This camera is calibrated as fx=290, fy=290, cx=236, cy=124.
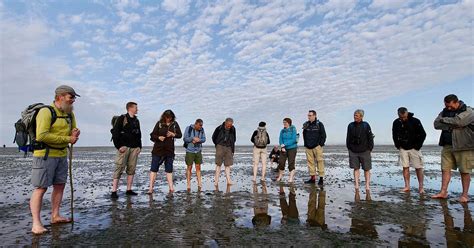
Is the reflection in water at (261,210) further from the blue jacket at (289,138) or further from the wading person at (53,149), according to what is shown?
the wading person at (53,149)

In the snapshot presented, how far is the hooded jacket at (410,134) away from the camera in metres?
9.91

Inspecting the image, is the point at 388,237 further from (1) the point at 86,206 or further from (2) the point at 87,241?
(1) the point at 86,206

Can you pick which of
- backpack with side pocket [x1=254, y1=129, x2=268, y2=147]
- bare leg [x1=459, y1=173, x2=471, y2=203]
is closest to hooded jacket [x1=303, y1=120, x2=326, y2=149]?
backpack with side pocket [x1=254, y1=129, x2=268, y2=147]

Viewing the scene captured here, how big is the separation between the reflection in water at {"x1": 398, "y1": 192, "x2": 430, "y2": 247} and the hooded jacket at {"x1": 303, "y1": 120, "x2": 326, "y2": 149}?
17.6ft

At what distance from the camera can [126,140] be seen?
9.07 metres

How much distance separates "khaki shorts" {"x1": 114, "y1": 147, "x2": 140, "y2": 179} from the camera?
8.99 meters

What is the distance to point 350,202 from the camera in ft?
27.4

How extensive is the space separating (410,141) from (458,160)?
1.74m

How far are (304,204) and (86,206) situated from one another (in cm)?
593

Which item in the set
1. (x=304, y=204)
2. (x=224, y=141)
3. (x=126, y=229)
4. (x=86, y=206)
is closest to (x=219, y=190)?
(x=224, y=141)

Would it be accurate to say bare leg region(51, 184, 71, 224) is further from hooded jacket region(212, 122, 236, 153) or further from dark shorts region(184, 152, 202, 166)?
hooded jacket region(212, 122, 236, 153)

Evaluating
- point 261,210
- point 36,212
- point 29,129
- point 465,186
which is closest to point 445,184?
point 465,186

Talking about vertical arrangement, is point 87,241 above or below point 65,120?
below

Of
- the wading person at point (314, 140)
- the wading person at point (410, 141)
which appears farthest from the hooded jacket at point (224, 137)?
the wading person at point (410, 141)
